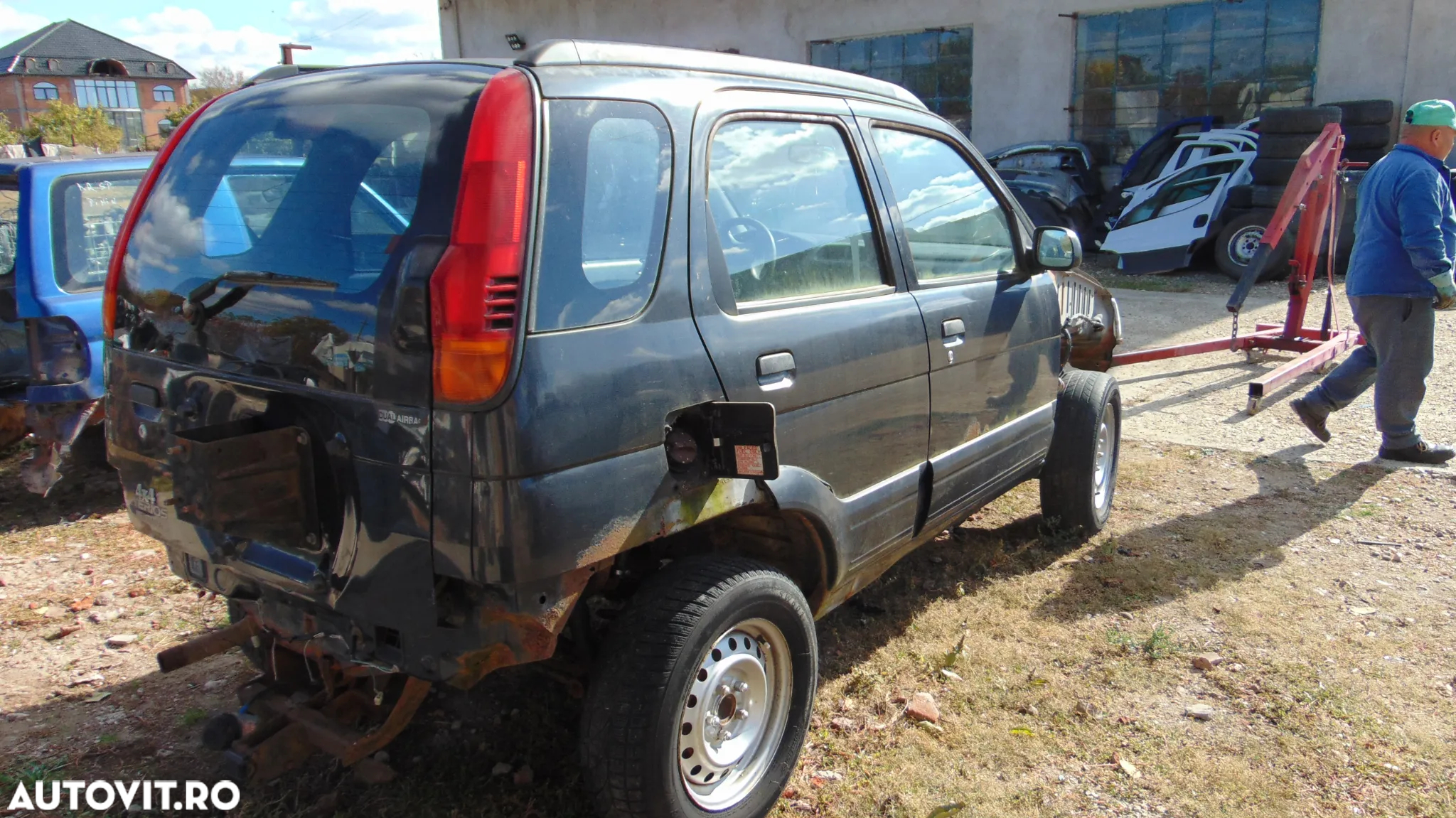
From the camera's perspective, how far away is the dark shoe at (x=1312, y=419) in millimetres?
6105

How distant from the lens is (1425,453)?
228 inches

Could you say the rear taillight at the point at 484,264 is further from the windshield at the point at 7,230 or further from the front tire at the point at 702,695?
the windshield at the point at 7,230

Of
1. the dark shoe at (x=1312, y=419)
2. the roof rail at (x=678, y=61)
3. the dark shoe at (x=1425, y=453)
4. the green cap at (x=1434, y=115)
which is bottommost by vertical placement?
the dark shoe at (x=1425, y=453)

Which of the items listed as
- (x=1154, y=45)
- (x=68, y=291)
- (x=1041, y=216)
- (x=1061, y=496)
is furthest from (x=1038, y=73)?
(x=68, y=291)

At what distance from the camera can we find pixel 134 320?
8.87 ft

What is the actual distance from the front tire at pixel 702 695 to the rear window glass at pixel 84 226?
3.85m

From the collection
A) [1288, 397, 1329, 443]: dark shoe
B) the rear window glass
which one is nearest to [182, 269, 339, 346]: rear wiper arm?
the rear window glass

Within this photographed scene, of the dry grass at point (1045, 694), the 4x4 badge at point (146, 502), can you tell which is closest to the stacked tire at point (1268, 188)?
the dry grass at point (1045, 694)

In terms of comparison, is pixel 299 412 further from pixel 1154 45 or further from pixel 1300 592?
pixel 1154 45

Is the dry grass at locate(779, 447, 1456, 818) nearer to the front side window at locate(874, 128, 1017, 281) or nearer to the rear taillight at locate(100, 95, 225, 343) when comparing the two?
the front side window at locate(874, 128, 1017, 281)

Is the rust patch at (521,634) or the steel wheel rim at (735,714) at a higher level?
the rust patch at (521,634)

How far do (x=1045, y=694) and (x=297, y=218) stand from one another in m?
2.74

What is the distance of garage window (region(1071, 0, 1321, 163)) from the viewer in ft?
52.5

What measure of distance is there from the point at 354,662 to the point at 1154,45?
18254 mm
